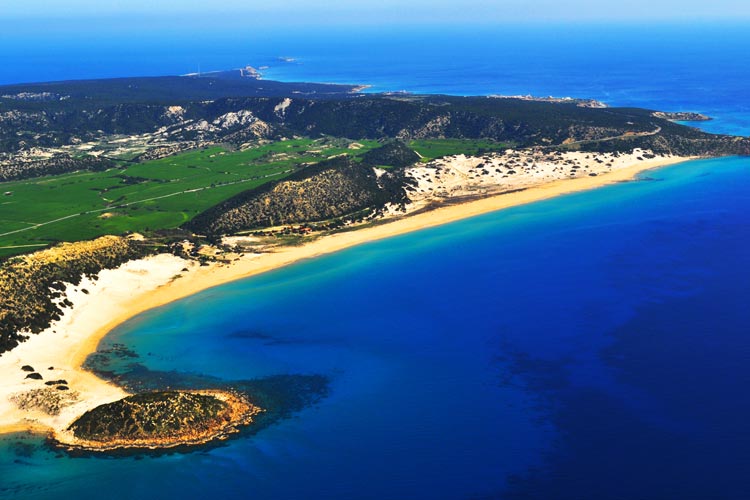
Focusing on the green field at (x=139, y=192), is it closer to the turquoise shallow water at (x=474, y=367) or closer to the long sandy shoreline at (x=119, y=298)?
the long sandy shoreline at (x=119, y=298)

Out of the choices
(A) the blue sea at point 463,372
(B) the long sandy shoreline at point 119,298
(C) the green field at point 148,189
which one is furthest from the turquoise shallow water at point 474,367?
(C) the green field at point 148,189

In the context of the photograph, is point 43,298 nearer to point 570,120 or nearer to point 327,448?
point 327,448

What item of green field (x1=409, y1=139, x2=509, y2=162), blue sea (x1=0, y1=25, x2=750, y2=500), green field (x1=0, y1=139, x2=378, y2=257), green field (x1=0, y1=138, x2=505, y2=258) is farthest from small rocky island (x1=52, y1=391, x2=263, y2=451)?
green field (x1=409, y1=139, x2=509, y2=162)

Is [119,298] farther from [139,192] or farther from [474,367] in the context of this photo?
[139,192]

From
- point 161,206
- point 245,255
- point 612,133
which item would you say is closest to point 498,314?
point 245,255

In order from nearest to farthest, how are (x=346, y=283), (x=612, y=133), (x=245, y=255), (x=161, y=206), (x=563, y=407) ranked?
(x=563, y=407) < (x=346, y=283) < (x=245, y=255) < (x=161, y=206) < (x=612, y=133)

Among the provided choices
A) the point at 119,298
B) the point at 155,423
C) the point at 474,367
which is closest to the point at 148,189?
the point at 119,298

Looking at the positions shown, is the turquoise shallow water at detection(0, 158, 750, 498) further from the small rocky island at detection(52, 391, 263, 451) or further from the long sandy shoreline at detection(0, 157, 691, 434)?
the long sandy shoreline at detection(0, 157, 691, 434)
